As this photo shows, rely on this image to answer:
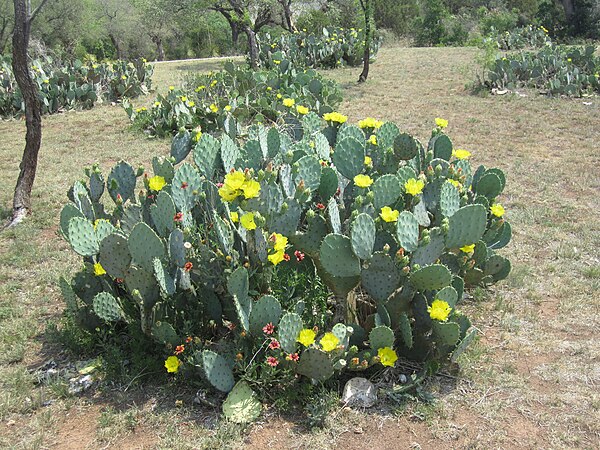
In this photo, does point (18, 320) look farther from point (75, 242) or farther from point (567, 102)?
point (567, 102)

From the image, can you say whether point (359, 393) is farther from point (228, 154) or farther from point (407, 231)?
point (228, 154)

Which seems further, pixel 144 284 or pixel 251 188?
pixel 144 284

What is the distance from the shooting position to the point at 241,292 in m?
2.56

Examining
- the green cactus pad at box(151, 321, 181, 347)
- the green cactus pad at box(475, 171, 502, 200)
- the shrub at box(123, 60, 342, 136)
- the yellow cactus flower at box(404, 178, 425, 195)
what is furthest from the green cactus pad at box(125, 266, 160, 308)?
the shrub at box(123, 60, 342, 136)

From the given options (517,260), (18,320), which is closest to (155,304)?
(18,320)

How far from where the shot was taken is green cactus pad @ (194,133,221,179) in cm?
327

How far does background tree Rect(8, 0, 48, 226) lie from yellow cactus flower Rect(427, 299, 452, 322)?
3.52m

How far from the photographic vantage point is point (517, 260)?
13.2 ft

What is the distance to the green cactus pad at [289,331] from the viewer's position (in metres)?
2.48

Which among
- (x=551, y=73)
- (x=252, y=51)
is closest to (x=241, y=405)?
(x=551, y=73)

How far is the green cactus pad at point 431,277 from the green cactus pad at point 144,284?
47.0 inches

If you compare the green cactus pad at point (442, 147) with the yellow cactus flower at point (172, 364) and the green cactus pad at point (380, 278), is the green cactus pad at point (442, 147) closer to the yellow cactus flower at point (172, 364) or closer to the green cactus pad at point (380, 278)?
the green cactus pad at point (380, 278)

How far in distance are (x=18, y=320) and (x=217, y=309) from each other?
4.47ft

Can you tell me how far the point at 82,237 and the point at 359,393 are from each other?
59.0 inches
